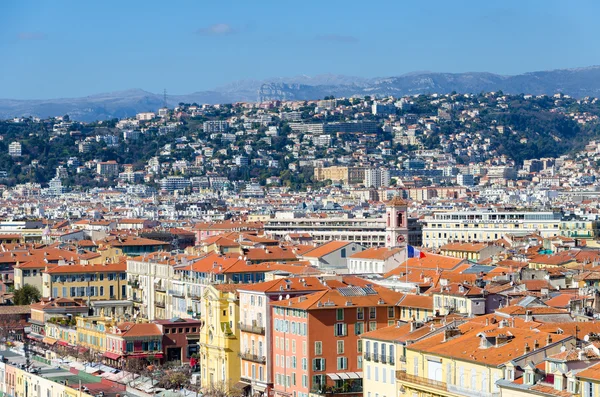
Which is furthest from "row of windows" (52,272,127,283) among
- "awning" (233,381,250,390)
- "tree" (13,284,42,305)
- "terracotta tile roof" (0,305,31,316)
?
"awning" (233,381,250,390)

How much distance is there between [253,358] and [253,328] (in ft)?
2.42

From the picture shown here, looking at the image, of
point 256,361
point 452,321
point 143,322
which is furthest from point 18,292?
point 452,321

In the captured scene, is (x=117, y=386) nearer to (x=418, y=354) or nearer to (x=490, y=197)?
(x=418, y=354)

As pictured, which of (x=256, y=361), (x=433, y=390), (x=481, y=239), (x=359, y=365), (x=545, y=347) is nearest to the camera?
(x=545, y=347)

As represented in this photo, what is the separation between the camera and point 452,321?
34125 mm

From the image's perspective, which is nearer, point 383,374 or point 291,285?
point 383,374

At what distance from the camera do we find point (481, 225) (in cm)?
10356

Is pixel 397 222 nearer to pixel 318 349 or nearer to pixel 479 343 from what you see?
pixel 318 349

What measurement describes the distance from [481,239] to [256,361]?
6212 centimetres

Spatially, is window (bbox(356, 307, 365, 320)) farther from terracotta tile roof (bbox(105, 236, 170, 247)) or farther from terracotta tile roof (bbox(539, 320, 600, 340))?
terracotta tile roof (bbox(105, 236, 170, 247))

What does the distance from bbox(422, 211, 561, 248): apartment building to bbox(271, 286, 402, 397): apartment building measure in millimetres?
58738

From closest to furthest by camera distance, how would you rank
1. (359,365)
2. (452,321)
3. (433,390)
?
1. (433,390)
2. (452,321)
3. (359,365)

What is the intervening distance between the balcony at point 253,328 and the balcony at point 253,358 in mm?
582

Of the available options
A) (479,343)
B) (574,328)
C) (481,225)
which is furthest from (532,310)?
(481,225)
